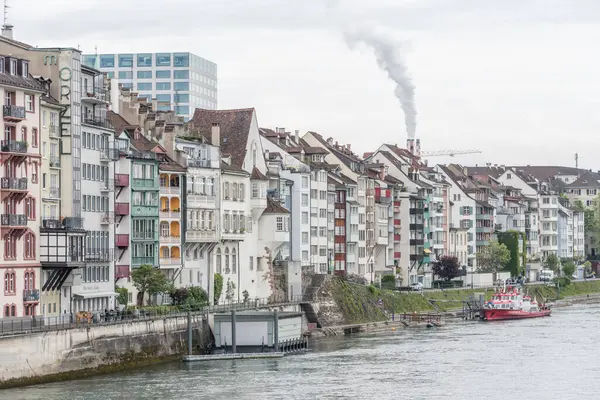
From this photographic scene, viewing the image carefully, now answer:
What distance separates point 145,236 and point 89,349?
26035mm

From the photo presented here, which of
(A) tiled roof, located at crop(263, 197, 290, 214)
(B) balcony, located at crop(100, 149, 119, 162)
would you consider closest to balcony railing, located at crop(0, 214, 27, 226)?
(B) balcony, located at crop(100, 149, 119, 162)

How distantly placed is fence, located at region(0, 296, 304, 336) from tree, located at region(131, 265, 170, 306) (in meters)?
2.23

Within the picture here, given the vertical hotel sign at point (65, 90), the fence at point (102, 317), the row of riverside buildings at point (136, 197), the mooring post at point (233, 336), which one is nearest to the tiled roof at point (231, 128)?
the row of riverside buildings at point (136, 197)

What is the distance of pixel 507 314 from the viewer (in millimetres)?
185875

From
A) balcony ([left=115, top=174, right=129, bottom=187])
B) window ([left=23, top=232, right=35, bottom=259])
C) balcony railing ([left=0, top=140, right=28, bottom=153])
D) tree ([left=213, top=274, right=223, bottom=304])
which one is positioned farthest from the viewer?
tree ([left=213, top=274, right=223, bottom=304])

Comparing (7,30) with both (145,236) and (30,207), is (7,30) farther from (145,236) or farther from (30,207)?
(145,236)

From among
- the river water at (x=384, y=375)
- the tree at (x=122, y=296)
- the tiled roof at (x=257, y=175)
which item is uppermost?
the tiled roof at (x=257, y=175)

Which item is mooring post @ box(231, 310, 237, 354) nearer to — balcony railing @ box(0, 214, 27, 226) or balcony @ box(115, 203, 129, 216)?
balcony @ box(115, 203, 129, 216)

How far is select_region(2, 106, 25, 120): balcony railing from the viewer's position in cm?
10244

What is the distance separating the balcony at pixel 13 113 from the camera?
336ft

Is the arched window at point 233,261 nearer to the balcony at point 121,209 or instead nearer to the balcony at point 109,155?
the balcony at point 121,209

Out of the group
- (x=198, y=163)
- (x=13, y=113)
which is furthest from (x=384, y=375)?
(x=198, y=163)

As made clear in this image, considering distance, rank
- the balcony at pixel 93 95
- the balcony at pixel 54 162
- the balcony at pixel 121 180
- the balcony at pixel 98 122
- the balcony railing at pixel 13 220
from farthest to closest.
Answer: the balcony at pixel 121 180
the balcony at pixel 98 122
the balcony at pixel 93 95
the balcony at pixel 54 162
the balcony railing at pixel 13 220

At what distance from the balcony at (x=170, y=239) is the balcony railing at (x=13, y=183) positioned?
2739cm
